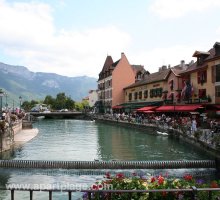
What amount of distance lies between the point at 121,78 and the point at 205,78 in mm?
52502

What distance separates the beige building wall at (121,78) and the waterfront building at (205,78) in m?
44.1

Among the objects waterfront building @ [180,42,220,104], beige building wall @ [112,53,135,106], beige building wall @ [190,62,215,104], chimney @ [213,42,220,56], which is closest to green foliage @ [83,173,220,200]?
waterfront building @ [180,42,220,104]

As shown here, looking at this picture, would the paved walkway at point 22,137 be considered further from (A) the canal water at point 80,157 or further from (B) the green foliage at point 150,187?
(B) the green foliage at point 150,187

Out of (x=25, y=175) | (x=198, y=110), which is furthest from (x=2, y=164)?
(x=198, y=110)

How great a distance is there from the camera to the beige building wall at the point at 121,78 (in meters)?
107

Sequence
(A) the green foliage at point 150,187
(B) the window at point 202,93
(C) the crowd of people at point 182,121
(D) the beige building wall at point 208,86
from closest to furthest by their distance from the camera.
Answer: (A) the green foliage at point 150,187 < (C) the crowd of people at point 182,121 < (D) the beige building wall at point 208,86 < (B) the window at point 202,93

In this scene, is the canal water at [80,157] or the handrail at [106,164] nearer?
the canal water at [80,157]

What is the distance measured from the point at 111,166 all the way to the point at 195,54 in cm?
3747

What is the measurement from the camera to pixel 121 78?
107500 mm

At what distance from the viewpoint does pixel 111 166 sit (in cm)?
2567

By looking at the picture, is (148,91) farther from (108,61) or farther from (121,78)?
(108,61)

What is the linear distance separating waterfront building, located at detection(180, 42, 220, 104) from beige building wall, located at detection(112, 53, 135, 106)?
4415 centimetres

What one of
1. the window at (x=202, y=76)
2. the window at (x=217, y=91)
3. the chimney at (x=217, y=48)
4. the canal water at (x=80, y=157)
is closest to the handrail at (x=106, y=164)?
the canal water at (x=80, y=157)

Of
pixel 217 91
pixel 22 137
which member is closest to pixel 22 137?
pixel 22 137
